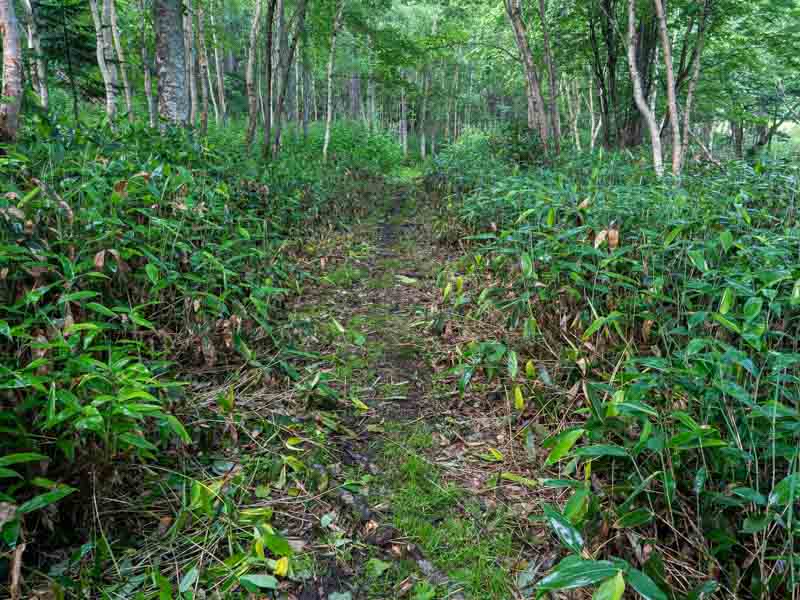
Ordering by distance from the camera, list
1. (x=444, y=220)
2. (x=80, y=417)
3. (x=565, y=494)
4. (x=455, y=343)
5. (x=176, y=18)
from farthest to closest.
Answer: (x=444, y=220) < (x=176, y=18) < (x=455, y=343) < (x=565, y=494) < (x=80, y=417)

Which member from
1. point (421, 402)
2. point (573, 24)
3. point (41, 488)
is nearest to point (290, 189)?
point (421, 402)

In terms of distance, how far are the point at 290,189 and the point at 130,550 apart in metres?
4.93

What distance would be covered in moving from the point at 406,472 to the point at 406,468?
0.8 inches

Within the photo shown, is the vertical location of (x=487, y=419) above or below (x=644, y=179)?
below

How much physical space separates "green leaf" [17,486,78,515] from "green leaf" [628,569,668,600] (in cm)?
167

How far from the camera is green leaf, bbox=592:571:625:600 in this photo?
3.60ft

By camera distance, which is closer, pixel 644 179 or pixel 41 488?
pixel 41 488

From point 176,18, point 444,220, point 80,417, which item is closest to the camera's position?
point 80,417

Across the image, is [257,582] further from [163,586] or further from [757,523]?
[757,523]

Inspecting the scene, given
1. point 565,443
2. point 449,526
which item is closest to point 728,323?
point 565,443

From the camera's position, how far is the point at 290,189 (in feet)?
19.6

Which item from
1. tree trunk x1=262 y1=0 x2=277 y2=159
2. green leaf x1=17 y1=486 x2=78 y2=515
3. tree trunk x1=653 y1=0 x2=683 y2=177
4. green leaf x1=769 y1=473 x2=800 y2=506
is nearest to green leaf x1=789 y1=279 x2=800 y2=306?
green leaf x1=769 y1=473 x2=800 y2=506

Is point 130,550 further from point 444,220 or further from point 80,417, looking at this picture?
point 444,220

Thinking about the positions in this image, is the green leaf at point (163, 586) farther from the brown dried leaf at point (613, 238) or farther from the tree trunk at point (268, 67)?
the tree trunk at point (268, 67)
